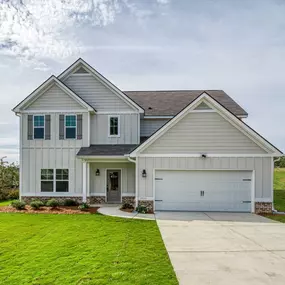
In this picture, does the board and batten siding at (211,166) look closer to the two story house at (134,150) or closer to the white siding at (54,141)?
the two story house at (134,150)

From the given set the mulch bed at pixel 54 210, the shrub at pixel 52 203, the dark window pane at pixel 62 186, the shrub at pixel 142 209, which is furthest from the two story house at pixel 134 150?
the mulch bed at pixel 54 210

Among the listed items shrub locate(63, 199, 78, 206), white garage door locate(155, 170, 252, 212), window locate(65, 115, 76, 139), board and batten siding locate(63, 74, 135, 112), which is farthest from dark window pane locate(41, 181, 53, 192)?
white garage door locate(155, 170, 252, 212)

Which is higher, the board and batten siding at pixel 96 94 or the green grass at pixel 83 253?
the board and batten siding at pixel 96 94

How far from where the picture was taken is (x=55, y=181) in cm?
1659

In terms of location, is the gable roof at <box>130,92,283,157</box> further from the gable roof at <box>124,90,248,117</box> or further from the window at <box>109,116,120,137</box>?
the gable roof at <box>124,90,248,117</box>

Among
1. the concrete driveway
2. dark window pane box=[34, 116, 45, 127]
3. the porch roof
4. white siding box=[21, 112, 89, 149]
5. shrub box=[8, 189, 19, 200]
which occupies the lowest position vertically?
shrub box=[8, 189, 19, 200]

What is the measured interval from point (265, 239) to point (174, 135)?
22.4 ft

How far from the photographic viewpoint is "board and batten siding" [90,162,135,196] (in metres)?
16.7

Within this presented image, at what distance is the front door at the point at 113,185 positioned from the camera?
668 inches

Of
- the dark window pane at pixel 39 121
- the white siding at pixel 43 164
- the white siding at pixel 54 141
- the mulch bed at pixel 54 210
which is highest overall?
the dark window pane at pixel 39 121

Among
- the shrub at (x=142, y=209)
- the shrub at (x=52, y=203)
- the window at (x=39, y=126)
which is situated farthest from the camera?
the window at (x=39, y=126)

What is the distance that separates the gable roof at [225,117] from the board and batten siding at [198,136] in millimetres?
187

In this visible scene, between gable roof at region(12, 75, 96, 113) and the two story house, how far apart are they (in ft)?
0.19

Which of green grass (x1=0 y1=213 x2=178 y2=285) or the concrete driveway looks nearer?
green grass (x1=0 y1=213 x2=178 y2=285)
